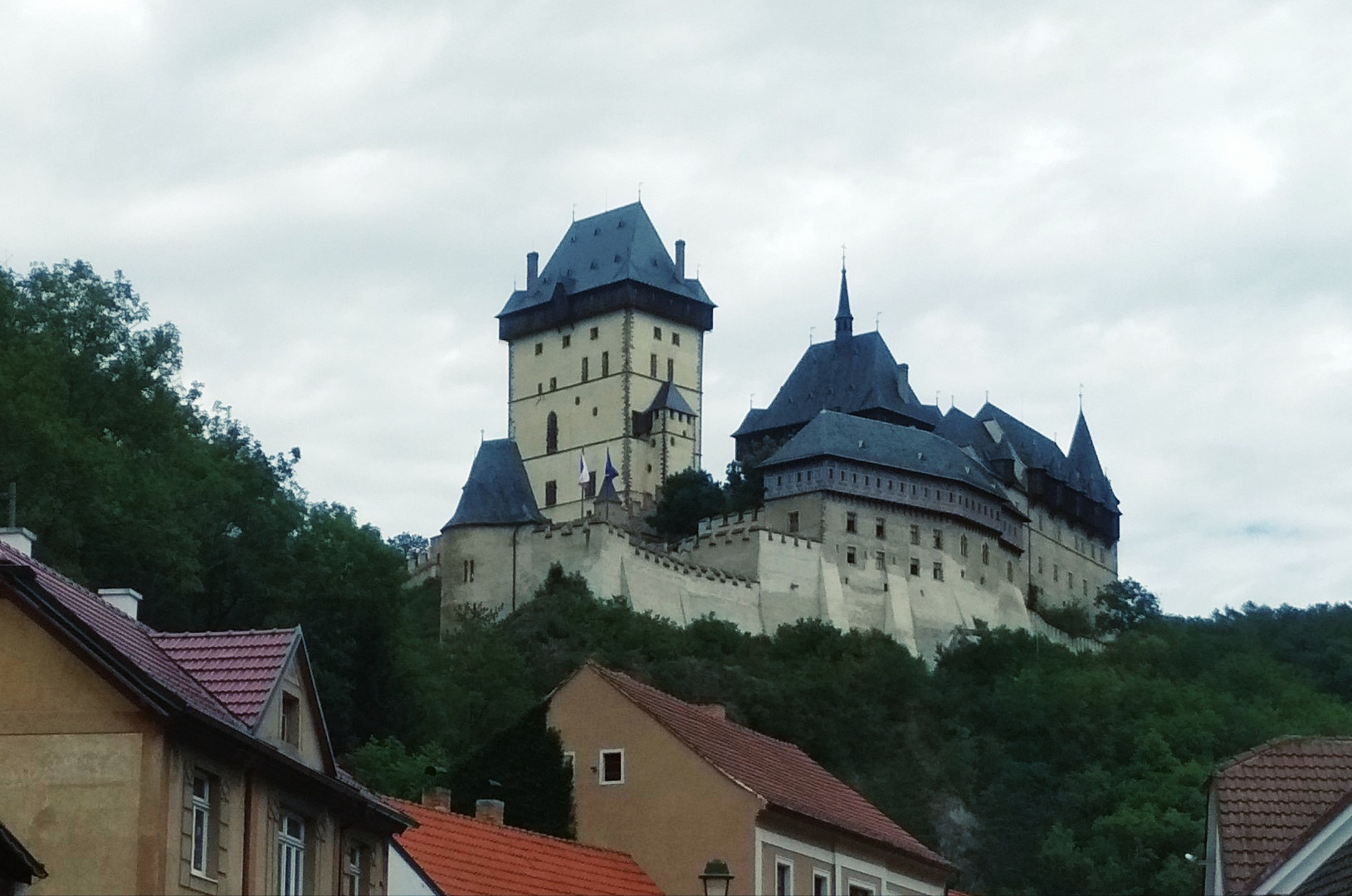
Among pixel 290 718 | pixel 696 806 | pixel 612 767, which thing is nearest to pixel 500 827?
pixel 696 806

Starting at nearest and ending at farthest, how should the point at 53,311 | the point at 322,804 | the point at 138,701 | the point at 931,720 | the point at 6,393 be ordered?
the point at 138,701, the point at 322,804, the point at 6,393, the point at 53,311, the point at 931,720

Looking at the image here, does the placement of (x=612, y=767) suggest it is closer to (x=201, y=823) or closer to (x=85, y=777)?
(x=201, y=823)

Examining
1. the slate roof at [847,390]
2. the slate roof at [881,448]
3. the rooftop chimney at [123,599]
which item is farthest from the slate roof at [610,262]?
the rooftop chimney at [123,599]

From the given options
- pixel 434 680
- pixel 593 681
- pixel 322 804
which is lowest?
pixel 322 804

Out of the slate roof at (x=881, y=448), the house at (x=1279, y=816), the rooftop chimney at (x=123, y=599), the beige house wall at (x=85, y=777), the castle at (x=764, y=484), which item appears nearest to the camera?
the house at (x=1279, y=816)

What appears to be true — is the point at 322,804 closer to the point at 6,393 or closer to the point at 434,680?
the point at 6,393

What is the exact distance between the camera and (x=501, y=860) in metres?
29.3

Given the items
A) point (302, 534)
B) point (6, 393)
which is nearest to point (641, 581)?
point (302, 534)

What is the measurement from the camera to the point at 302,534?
66438mm

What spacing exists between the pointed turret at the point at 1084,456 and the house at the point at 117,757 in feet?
338

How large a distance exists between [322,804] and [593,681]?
401 inches

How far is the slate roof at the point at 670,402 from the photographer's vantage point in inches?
4471

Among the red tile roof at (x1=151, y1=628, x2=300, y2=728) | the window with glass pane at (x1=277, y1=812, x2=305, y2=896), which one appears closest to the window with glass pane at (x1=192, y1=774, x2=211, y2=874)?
the red tile roof at (x1=151, y1=628, x2=300, y2=728)

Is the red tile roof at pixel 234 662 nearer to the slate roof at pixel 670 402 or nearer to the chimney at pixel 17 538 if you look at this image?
the chimney at pixel 17 538
